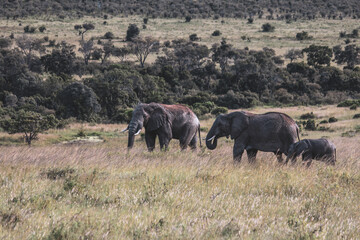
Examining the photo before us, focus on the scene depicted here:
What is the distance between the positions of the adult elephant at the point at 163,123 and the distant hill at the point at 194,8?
11148 cm

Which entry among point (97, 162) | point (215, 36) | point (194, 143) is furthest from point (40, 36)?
point (97, 162)

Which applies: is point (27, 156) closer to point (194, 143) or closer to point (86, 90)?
Result: point (194, 143)

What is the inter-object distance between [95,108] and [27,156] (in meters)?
34.4

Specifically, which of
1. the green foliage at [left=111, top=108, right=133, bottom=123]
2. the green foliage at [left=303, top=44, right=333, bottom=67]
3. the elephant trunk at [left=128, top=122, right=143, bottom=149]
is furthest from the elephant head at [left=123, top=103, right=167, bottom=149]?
the green foliage at [left=303, top=44, right=333, bottom=67]

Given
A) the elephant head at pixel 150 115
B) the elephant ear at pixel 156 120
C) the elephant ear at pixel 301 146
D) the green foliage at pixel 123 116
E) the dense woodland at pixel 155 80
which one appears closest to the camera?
the elephant ear at pixel 301 146

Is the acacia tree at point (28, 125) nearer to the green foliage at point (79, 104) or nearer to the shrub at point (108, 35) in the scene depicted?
the green foliage at point (79, 104)

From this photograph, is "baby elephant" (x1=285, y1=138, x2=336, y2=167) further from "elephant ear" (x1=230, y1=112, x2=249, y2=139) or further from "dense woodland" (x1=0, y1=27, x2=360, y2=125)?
"dense woodland" (x1=0, y1=27, x2=360, y2=125)

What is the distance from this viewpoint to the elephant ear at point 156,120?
45.7 ft

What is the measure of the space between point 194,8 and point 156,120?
135m

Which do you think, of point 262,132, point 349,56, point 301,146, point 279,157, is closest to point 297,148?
point 301,146

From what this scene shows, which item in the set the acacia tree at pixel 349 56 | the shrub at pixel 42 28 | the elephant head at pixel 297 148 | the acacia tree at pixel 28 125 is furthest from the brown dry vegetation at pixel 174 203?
the shrub at pixel 42 28

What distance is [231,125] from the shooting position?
38.0 ft

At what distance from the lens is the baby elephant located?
34.0ft

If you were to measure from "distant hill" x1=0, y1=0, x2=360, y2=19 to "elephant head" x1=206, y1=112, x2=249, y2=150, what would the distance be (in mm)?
114490
